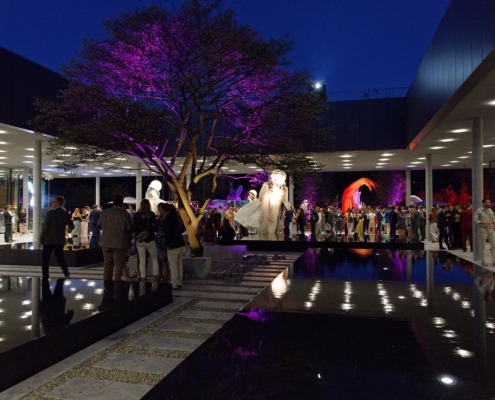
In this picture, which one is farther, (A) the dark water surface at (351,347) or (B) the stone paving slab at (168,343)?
(B) the stone paving slab at (168,343)

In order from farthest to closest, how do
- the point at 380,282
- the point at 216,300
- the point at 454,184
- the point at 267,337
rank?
the point at 454,184 < the point at 380,282 < the point at 216,300 < the point at 267,337

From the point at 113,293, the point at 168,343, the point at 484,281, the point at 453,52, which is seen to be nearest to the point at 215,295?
the point at 113,293

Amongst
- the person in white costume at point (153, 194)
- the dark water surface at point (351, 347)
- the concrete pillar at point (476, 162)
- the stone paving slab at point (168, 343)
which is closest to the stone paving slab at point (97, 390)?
the dark water surface at point (351, 347)

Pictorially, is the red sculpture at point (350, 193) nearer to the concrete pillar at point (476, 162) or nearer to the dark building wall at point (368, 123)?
the dark building wall at point (368, 123)

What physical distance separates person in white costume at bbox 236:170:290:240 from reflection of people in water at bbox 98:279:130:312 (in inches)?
412

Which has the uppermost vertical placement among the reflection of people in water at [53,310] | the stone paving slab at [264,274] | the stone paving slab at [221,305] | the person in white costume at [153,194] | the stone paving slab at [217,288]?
the person in white costume at [153,194]

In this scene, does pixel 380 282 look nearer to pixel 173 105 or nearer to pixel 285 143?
pixel 285 143

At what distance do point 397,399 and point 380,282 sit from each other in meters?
5.21

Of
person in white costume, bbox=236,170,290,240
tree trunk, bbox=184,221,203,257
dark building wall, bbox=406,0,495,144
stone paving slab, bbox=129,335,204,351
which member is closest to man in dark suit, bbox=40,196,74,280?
tree trunk, bbox=184,221,203,257

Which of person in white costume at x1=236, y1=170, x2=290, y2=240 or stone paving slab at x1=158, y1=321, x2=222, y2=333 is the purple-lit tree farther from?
person in white costume at x1=236, y1=170, x2=290, y2=240

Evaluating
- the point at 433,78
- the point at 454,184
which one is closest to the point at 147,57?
the point at 433,78

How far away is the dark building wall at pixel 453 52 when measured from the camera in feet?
23.0

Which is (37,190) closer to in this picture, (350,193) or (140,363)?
(140,363)

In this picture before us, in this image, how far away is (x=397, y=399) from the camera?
308 cm
